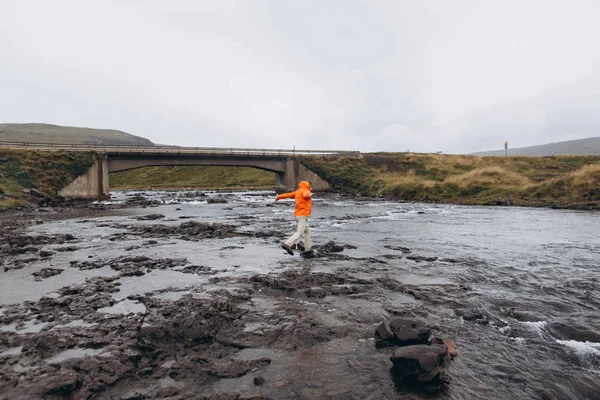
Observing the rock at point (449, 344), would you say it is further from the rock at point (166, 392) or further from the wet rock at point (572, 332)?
the rock at point (166, 392)

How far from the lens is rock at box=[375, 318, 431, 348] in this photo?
22.6ft

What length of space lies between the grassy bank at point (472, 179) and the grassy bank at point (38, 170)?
3905 centimetres

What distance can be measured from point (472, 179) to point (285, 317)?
47019 millimetres

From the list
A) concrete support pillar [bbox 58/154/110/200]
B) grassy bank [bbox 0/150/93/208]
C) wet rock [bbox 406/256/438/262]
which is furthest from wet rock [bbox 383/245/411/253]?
concrete support pillar [bbox 58/154/110/200]

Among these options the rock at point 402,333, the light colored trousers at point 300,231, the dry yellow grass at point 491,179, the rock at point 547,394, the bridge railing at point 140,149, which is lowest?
the rock at point 547,394

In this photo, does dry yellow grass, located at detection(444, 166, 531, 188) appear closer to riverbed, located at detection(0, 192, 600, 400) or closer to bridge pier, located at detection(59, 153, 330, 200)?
bridge pier, located at detection(59, 153, 330, 200)

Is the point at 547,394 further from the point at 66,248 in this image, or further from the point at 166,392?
the point at 66,248

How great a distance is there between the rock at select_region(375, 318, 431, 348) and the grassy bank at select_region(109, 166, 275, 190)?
95579 millimetres

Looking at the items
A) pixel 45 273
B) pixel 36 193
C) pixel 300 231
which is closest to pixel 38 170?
pixel 36 193

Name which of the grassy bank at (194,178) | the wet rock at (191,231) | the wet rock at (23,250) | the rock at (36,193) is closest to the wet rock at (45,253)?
the wet rock at (23,250)

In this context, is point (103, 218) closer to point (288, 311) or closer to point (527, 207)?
point (288, 311)

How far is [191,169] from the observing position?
137625 mm

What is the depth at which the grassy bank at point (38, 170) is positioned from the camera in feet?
134

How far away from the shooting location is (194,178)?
126188 mm
